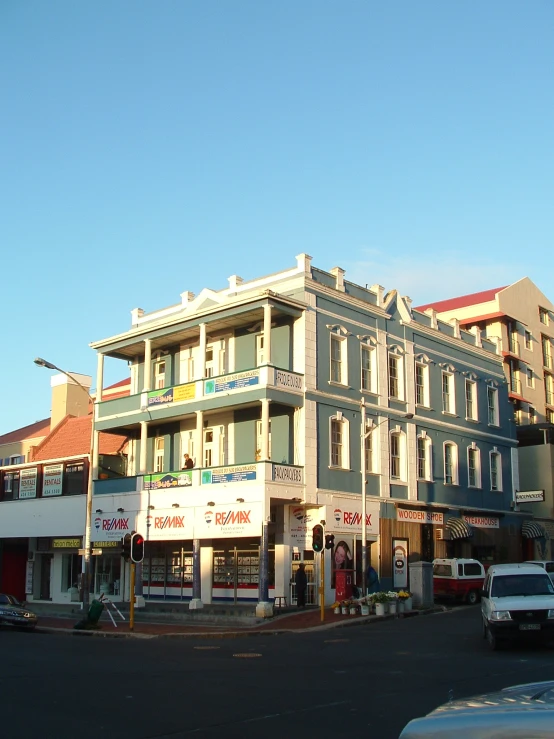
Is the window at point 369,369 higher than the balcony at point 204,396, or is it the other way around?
the window at point 369,369

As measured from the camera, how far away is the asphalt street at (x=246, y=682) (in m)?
9.88

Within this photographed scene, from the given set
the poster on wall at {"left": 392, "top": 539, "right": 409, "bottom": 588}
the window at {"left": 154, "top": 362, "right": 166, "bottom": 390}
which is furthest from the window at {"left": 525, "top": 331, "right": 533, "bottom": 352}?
the window at {"left": 154, "top": 362, "right": 166, "bottom": 390}

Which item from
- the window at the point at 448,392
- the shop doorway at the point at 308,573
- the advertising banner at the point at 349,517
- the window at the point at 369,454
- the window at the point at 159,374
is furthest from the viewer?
the window at the point at 448,392

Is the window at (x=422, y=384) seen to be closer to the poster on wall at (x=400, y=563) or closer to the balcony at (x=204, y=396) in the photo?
the poster on wall at (x=400, y=563)

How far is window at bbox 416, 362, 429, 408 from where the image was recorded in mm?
39188

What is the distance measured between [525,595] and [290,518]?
562 inches

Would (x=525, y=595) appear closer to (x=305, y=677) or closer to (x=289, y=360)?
(x=305, y=677)

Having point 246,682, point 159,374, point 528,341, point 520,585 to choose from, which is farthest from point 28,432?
point 246,682

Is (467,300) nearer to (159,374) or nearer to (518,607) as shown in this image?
(159,374)

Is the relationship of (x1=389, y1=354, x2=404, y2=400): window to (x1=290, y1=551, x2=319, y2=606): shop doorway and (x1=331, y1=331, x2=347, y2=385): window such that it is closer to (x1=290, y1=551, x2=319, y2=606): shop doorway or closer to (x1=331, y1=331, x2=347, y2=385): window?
(x1=331, y1=331, x2=347, y2=385): window

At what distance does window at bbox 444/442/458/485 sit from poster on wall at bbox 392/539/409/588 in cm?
527

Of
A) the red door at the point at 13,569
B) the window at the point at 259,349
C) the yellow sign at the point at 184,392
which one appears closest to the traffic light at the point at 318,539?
the window at the point at 259,349

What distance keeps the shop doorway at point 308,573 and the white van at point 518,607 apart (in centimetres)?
1291

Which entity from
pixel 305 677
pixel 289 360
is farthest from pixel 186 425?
pixel 305 677
